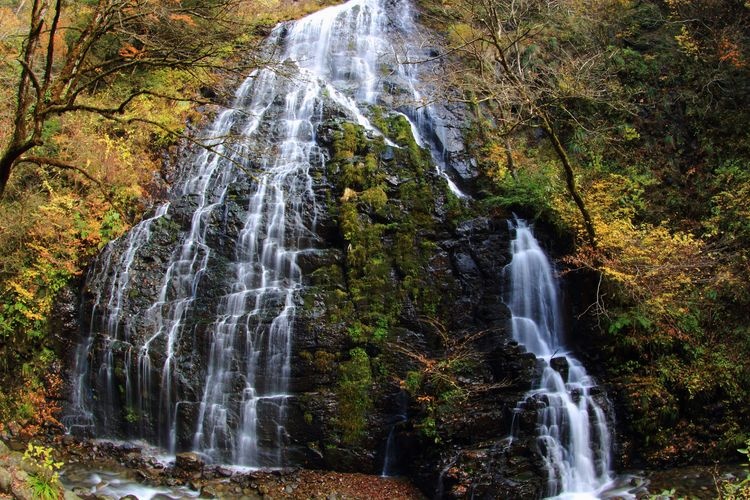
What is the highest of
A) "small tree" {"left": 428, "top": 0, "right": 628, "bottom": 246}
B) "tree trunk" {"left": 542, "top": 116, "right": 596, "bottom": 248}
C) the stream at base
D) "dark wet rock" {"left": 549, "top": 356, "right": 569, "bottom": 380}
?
"small tree" {"left": 428, "top": 0, "right": 628, "bottom": 246}

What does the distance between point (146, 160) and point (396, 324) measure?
794cm

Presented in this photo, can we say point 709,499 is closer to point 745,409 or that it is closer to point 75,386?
point 745,409

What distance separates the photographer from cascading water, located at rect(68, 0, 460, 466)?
9375 mm

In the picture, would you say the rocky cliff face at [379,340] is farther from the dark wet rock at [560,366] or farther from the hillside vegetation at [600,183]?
the hillside vegetation at [600,183]

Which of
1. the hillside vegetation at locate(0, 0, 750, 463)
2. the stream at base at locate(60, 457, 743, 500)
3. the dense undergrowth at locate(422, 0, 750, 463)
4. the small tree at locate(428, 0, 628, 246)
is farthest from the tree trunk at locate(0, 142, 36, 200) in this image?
the small tree at locate(428, 0, 628, 246)

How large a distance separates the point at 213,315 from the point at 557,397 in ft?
21.7

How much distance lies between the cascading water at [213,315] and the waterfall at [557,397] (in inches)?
157

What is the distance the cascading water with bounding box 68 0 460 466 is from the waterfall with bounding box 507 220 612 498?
13.1 ft

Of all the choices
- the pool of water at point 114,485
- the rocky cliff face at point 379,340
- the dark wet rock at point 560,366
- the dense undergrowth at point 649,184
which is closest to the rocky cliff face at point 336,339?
the rocky cliff face at point 379,340

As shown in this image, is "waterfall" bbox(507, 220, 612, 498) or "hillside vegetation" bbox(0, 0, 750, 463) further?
"hillside vegetation" bbox(0, 0, 750, 463)

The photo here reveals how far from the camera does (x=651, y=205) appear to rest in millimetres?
11734

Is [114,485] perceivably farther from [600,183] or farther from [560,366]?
[600,183]

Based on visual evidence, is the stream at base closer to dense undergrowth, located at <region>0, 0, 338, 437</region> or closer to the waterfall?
the waterfall

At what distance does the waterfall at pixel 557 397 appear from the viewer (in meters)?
8.47
